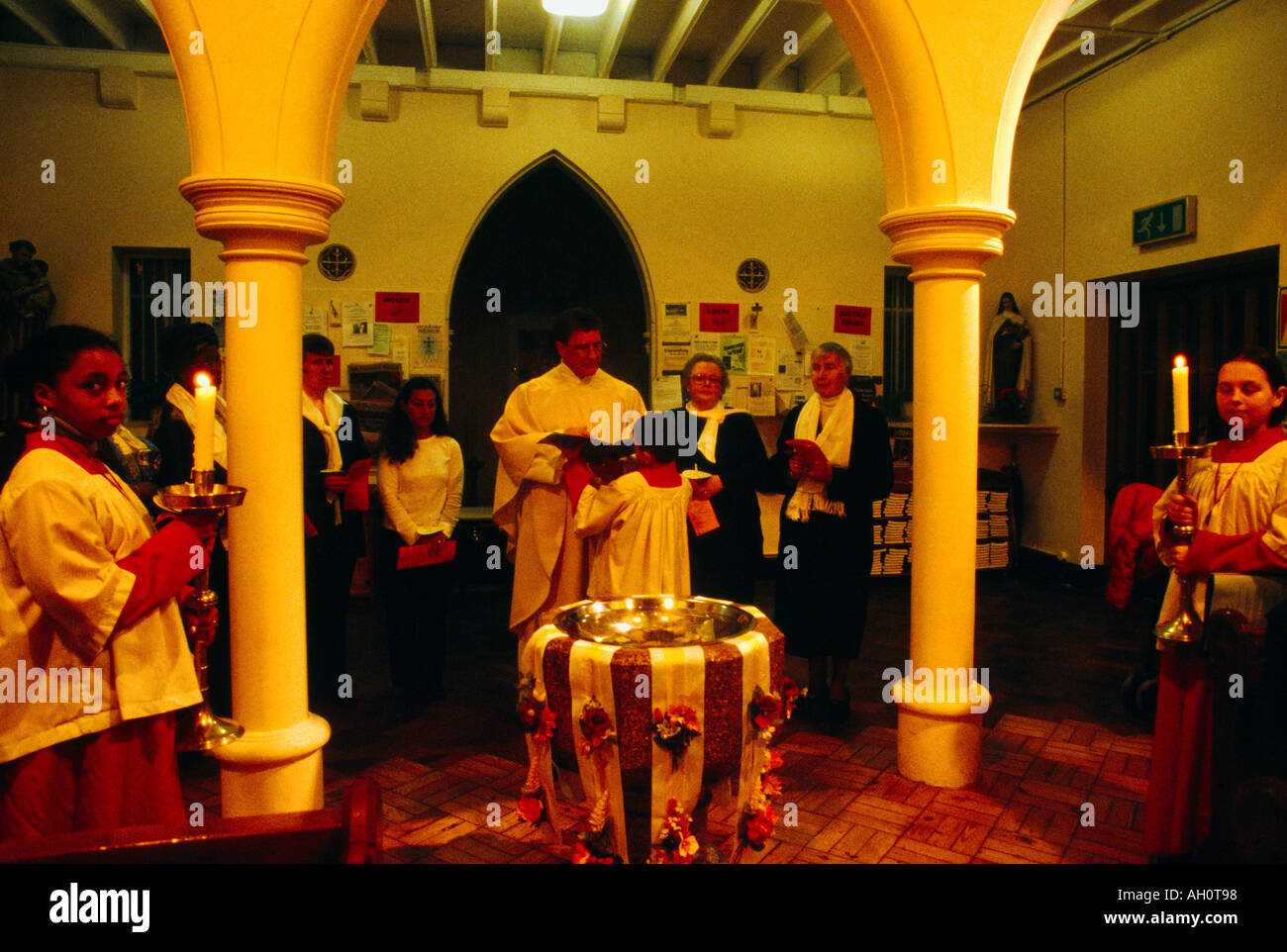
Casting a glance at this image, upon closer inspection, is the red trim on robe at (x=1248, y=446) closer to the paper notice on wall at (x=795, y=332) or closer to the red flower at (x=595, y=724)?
the red flower at (x=595, y=724)

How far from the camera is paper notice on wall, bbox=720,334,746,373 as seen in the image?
7949 millimetres

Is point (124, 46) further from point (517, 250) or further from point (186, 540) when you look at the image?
point (186, 540)

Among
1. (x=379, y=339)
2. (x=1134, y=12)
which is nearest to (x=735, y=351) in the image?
(x=379, y=339)

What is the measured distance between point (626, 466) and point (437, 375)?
4398 mm

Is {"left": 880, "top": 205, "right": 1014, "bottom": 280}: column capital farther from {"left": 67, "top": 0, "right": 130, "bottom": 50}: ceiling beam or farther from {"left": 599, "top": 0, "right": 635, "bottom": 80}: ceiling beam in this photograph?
{"left": 67, "top": 0, "right": 130, "bottom": 50}: ceiling beam

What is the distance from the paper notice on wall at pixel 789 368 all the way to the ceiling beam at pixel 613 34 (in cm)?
275

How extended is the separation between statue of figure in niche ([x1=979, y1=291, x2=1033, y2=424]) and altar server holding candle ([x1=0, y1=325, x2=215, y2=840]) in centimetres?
720

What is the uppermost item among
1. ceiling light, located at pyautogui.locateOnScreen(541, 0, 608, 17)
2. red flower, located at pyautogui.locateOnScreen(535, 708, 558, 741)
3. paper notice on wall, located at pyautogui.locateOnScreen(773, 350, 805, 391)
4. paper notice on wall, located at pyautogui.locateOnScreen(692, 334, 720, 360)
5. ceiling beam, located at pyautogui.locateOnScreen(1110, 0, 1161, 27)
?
ceiling beam, located at pyautogui.locateOnScreen(1110, 0, 1161, 27)

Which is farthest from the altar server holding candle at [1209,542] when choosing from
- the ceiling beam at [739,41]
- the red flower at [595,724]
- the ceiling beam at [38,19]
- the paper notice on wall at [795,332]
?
the ceiling beam at [38,19]

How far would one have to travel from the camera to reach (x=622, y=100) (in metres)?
7.70

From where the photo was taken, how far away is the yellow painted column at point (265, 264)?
276 cm

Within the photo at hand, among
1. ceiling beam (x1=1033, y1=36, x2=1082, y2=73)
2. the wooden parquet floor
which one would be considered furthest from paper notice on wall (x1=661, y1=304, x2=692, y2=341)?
the wooden parquet floor
